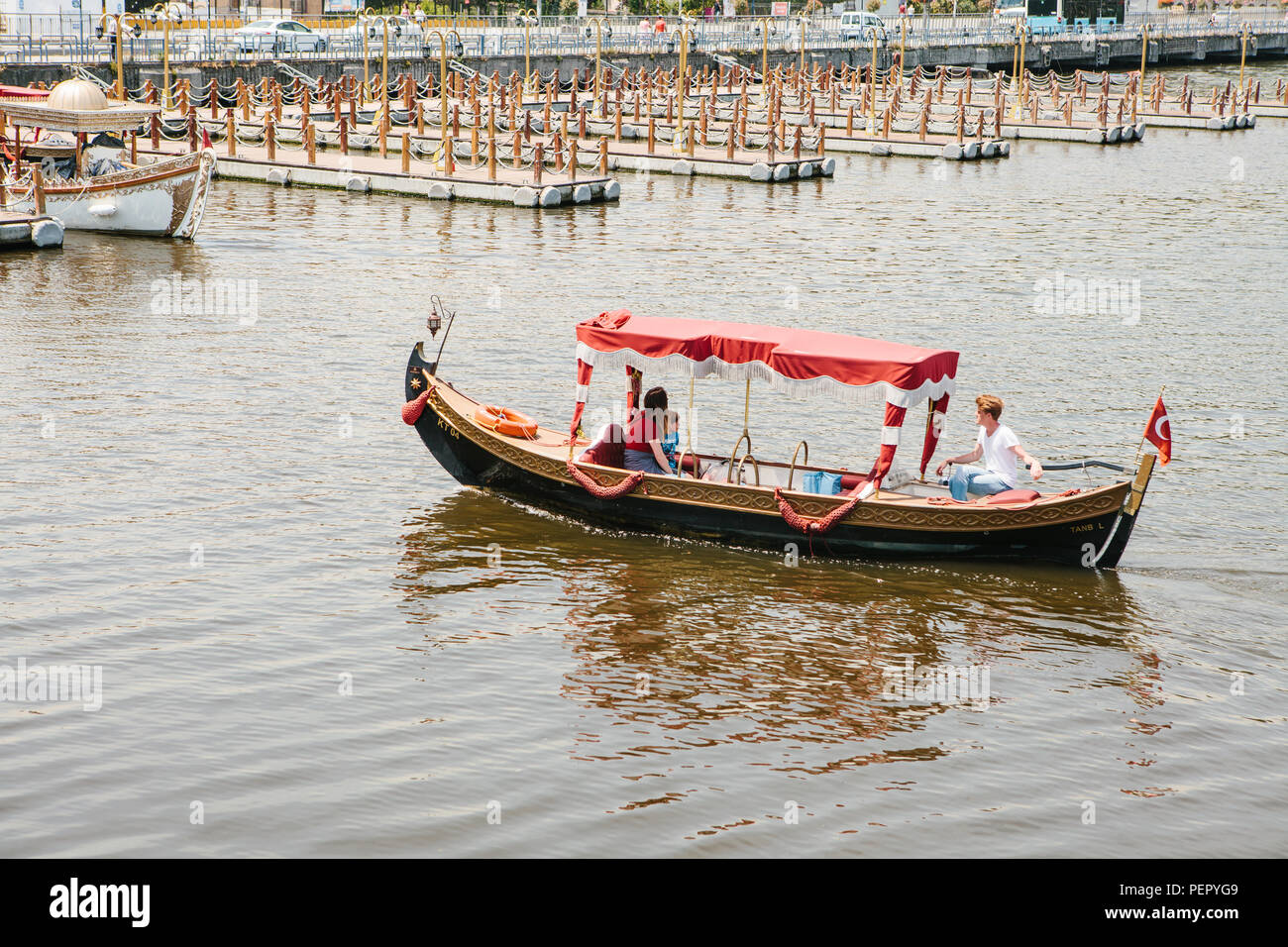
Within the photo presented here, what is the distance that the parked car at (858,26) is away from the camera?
91.4m

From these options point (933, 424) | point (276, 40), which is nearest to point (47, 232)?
point (933, 424)

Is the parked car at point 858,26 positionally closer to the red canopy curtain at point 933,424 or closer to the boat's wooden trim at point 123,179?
the boat's wooden trim at point 123,179

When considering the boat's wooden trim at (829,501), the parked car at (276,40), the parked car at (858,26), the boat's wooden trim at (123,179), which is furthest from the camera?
the parked car at (858,26)

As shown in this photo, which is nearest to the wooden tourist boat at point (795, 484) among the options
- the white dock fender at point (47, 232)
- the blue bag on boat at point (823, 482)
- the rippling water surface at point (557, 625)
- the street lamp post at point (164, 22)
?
the blue bag on boat at point (823, 482)

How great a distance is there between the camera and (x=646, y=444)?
52.5 ft

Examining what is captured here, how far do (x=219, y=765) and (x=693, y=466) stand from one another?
6.94 m

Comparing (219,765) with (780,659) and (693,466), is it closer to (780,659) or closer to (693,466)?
(780,659)

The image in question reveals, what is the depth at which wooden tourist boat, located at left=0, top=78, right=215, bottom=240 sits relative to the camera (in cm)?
3331

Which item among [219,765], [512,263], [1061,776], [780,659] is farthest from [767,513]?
[512,263]

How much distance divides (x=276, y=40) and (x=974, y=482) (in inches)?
2147

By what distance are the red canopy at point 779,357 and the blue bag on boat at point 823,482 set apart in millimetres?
963

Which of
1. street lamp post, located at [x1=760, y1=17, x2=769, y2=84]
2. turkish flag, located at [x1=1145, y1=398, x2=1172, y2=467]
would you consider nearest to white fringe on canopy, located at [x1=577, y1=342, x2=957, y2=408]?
turkish flag, located at [x1=1145, y1=398, x2=1172, y2=467]

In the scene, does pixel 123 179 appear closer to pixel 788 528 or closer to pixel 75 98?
pixel 75 98
